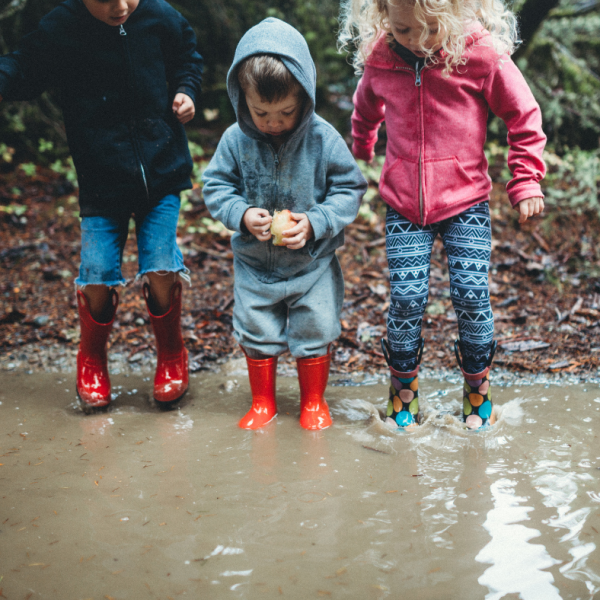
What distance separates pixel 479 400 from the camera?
2.55 meters

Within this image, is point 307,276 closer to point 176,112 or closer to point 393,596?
point 176,112

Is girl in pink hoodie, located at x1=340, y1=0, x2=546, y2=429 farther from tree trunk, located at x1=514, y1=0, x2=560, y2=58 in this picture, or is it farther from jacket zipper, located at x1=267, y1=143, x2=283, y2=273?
tree trunk, located at x1=514, y1=0, x2=560, y2=58

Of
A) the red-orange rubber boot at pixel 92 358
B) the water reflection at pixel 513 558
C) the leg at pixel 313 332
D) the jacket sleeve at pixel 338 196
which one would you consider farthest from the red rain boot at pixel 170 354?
the water reflection at pixel 513 558

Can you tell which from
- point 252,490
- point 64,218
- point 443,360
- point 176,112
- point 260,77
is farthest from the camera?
point 64,218

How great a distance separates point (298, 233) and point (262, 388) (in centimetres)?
80

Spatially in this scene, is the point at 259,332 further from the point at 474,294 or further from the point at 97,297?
the point at 474,294

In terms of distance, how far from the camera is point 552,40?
18.5 feet

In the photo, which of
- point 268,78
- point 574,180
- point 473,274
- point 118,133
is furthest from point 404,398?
point 574,180

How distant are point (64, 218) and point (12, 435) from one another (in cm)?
314

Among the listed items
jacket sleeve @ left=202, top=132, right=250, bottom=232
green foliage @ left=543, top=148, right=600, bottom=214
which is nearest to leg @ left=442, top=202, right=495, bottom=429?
jacket sleeve @ left=202, top=132, right=250, bottom=232

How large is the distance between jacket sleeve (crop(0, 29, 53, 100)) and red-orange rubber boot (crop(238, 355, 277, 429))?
162cm

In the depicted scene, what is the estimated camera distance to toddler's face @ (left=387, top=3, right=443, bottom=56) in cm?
220

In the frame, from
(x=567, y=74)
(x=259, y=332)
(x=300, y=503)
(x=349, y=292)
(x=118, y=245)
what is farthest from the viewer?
(x=567, y=74)

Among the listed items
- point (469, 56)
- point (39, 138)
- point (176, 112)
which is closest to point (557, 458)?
point (469, 56)
